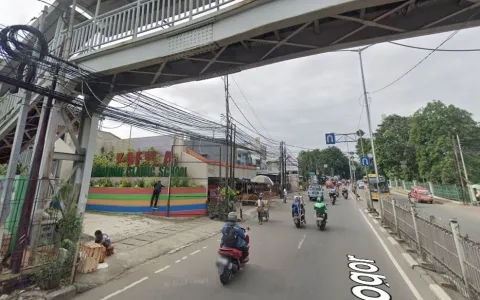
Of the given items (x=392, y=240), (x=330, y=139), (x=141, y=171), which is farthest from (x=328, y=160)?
(x=392, y=240)

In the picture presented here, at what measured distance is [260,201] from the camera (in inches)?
525

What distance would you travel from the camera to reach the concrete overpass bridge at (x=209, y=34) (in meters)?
4.36

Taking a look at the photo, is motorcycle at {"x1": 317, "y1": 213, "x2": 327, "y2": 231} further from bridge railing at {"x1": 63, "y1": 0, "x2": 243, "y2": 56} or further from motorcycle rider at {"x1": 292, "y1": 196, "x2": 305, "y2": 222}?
bridge railing at {"x1": 63, "y1": 0, "x2": 243, "y2": 56}

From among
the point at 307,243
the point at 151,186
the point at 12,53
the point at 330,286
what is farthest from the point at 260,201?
the point at 12,53

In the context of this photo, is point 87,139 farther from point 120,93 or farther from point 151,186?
point 151,186

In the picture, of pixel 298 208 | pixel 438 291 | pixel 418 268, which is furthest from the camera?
pixel 298 208

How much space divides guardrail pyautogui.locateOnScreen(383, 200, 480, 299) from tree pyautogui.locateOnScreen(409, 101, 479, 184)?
2463 cm

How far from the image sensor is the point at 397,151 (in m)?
38.7

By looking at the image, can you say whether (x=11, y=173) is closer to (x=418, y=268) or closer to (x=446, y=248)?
(x=446, y=248)

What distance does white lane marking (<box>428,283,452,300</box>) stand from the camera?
4340 millimetres

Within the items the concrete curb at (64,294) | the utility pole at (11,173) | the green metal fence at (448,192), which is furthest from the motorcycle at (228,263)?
the green metal fence at (448,192)

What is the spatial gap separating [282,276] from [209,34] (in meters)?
5.26

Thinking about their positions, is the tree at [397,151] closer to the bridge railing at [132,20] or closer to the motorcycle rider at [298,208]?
the motorcycle rider at [298,208]

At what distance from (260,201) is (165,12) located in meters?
9.78
